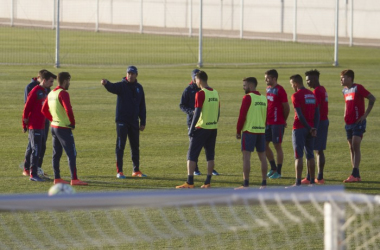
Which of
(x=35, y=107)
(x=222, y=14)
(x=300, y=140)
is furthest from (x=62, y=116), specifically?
(x=222, y=14)

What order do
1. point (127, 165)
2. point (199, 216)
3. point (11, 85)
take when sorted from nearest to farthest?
point (199, 216) → point (127, 165) → point (11, 85)

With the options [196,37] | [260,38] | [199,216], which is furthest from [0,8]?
[199,216]

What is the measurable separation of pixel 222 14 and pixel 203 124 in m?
42.9

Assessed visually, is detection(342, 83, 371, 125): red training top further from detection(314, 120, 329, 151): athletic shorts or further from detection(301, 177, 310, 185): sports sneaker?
detection(301, 177, 310, 185): sports sneaker

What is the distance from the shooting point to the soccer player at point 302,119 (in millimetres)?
12297

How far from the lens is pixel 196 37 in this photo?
50.7 metres

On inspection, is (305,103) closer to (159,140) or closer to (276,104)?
(276,104)

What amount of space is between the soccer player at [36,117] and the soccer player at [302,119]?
3902mm

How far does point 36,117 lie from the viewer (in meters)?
13.2

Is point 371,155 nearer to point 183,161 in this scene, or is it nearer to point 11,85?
point 183,161

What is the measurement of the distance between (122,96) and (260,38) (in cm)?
3686

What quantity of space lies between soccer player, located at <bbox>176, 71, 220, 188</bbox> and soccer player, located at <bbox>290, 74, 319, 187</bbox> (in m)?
1.24

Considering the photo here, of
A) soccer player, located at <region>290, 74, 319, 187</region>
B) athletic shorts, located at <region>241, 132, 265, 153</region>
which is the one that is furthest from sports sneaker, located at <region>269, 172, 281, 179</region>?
athletic shorts, located at <region>241, 132, 265, 153</region>

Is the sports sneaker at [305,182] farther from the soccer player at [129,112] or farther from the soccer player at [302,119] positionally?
the soccer player at [129,112]
